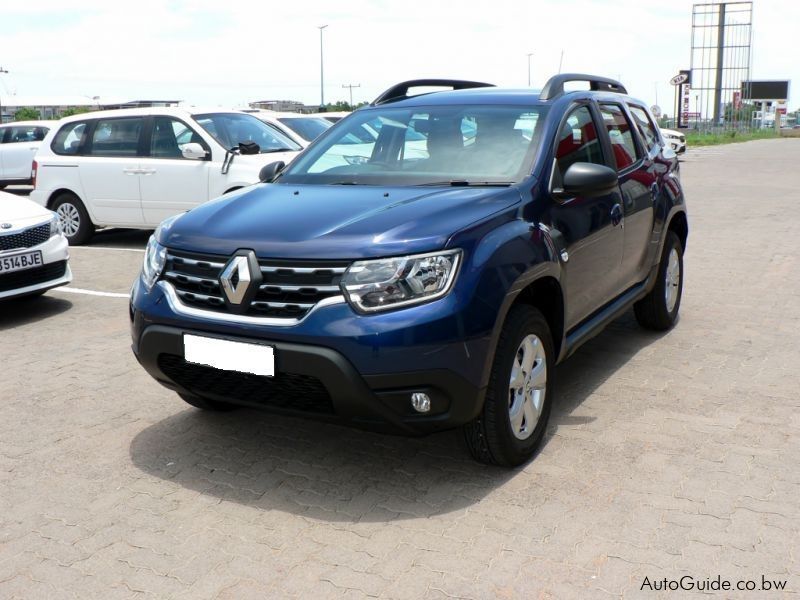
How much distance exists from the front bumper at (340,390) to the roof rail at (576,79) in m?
2.01

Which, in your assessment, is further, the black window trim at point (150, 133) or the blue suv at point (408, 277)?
the black window trim at point (150, 133)

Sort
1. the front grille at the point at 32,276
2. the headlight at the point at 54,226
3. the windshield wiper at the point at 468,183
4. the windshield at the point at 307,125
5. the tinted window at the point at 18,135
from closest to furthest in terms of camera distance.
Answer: the windshield wiper at the point at 468,183 → the front grille at the point at 32,276 → the headlight at the point at 54,226 → the windshield at the point at 307,125 → the tinted window at the point at 18,135

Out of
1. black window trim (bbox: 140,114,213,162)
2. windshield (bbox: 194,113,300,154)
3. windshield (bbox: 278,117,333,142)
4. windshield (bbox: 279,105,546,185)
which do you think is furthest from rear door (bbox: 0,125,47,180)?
windshield (bbox: 279,105,546,185)

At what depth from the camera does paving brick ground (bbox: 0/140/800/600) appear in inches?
124

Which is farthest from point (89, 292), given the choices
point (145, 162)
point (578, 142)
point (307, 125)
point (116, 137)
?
point (307, 125)

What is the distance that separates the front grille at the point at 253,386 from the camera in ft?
11.6

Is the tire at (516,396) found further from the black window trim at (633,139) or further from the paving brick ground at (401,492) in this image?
the black window trim at (633,139)

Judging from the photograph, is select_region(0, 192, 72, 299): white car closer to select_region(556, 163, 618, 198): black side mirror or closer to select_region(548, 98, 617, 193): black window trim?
select_region(548, 98, 617, 193): black window trim

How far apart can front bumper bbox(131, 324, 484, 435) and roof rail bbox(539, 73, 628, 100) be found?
201cm

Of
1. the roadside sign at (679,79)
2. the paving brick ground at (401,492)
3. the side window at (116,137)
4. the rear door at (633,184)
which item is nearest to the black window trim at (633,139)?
the rear door at (633,184)

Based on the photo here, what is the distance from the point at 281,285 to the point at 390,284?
461mm

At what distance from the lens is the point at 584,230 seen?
4.54 m

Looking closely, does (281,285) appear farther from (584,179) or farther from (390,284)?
(584,179)

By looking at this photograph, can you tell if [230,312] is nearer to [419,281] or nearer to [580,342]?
[419,281]
